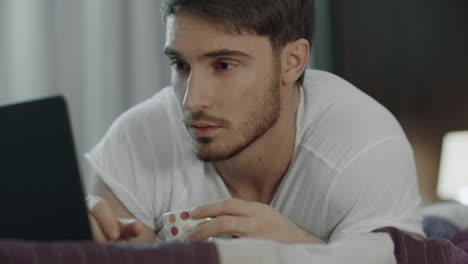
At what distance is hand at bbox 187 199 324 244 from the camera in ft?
3.15

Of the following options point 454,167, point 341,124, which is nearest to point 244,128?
point 341,124

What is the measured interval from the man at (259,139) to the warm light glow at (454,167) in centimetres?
154

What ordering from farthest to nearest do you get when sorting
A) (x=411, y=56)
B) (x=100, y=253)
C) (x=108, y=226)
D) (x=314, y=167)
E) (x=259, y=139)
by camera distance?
(x=411, y=56), (x=259, y=139), (x=314, y=167), (x=108, y=226), (x=100, y=253)

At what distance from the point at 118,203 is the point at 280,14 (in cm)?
49

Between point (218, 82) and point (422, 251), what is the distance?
566mm

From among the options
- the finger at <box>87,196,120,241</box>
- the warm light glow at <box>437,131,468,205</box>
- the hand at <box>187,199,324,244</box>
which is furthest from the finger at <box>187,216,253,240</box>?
the warm light glow at <box>437,131,468,205</box>

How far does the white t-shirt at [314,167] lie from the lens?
50.0 inches

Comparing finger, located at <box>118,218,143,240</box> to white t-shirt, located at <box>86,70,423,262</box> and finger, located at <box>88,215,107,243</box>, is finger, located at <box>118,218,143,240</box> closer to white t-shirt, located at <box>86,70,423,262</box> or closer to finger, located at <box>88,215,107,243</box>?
finger, located at <box>88,215,107,243</box>

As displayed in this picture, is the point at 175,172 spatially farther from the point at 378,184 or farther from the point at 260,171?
the point at 378,184

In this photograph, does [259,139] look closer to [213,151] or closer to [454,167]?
[213,151]

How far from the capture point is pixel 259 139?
4.73 feet

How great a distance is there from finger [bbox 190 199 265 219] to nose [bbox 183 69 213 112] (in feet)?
0.91

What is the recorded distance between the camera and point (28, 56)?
2514 mm

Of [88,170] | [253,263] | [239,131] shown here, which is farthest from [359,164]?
[88,170]
